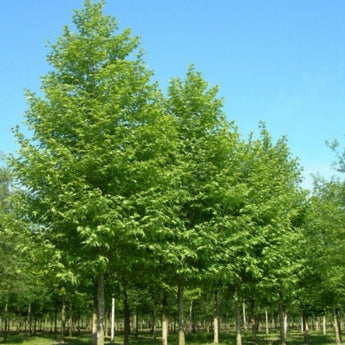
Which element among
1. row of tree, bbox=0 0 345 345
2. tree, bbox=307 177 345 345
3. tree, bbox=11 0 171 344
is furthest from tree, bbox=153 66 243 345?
tree, bbox=307 177 345 345

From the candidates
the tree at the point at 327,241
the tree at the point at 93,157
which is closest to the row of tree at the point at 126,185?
the tree at the point at 93,157

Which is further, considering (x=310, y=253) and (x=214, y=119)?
(x=310, y=253)

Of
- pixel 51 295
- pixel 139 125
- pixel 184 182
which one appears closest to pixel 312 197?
pixel 184 182

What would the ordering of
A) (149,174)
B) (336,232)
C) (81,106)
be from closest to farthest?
(149,174) → (81,106) → (336,232)

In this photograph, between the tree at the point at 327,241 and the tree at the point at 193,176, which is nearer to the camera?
the tree at the point at 193,176

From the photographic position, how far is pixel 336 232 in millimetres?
23125

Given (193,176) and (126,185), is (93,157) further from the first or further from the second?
(193,176)

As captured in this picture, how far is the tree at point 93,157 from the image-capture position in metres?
13.1

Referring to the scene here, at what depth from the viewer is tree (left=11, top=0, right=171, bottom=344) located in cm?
1310

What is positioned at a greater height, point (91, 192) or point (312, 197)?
point (312, 197)

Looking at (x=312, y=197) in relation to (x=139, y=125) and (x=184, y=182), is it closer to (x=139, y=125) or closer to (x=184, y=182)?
(x=184, y=182)

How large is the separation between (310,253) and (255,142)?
8.75m

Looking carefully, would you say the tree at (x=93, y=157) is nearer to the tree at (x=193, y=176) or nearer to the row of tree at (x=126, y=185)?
the row of tree at (x=126, y=185)

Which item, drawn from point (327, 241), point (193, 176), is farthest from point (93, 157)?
point (327, 241)
